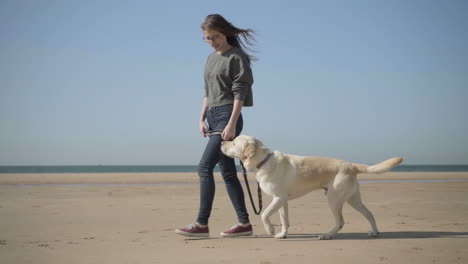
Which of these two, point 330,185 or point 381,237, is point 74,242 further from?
point 381,237

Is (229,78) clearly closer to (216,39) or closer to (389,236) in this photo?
(216,39)

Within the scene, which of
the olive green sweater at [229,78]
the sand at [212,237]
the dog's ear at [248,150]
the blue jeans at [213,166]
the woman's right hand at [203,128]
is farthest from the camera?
the woman's right hand at [203,128]

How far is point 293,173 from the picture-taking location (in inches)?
181

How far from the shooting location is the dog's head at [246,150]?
177 inches

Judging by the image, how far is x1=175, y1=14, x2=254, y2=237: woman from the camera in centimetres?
461

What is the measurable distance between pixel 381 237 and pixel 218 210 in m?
3.35

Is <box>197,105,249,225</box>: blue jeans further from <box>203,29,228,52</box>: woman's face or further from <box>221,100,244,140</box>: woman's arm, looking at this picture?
<box>203,29,228,52</box>: woman's face

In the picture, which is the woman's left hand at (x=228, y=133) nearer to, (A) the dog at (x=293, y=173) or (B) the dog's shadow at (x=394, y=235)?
(A) the dog at (x=293, y=173)

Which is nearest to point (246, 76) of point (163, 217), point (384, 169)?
point (384, 169)

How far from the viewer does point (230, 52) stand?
4.77 metres

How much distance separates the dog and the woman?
0.22m

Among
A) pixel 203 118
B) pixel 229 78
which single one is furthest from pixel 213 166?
pixel 229 78

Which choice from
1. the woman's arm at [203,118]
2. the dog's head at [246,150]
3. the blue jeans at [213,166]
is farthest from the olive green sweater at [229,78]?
the dog's head at [246,150]

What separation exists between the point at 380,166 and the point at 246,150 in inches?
55.4
